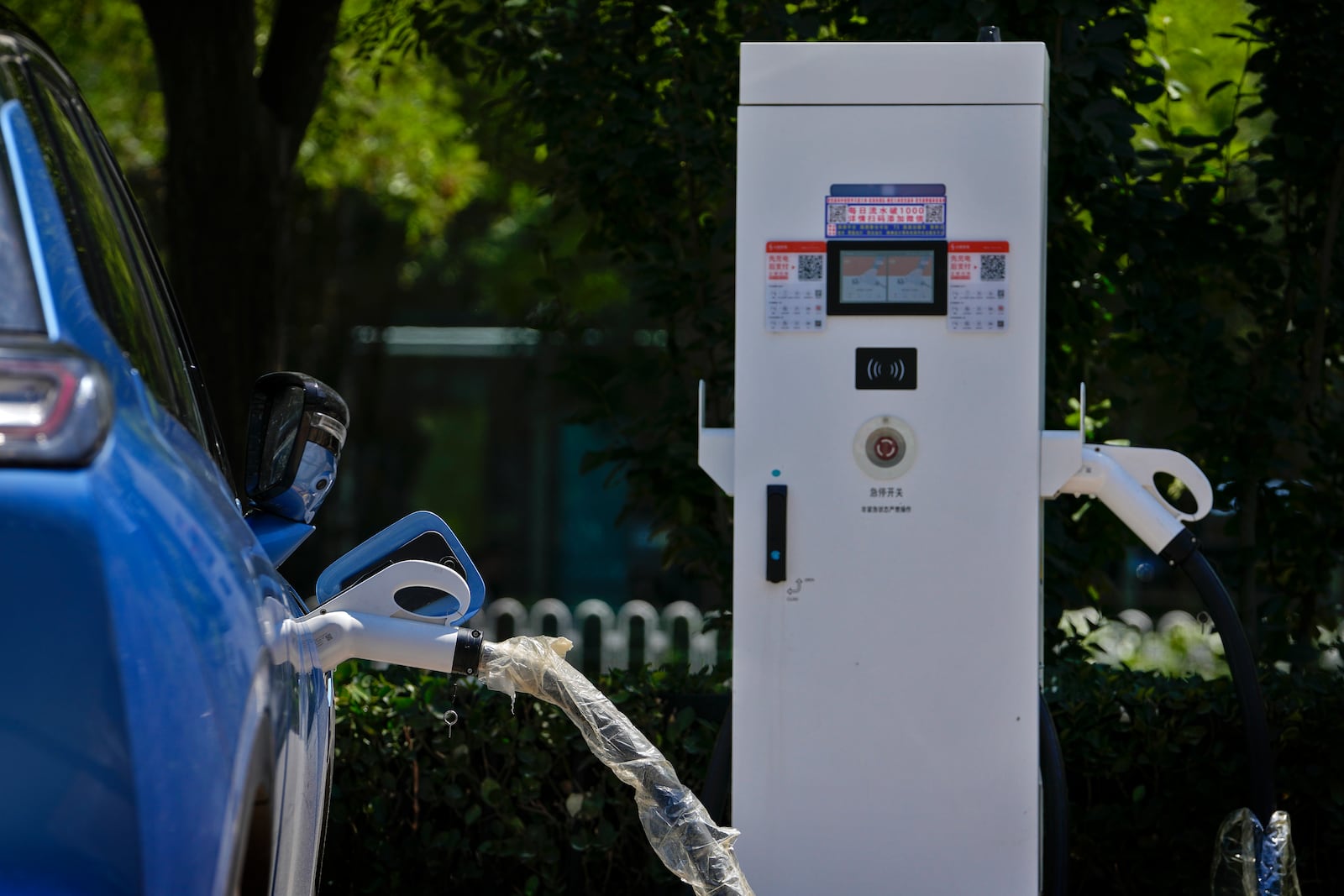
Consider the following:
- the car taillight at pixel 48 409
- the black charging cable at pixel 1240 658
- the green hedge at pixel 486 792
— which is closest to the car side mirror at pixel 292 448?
the car taillight at pixel 48 409

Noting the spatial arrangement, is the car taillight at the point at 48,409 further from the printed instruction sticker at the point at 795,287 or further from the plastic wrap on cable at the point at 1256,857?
the plastic wrap on cable at the point at 1256,857

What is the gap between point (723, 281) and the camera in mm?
5414

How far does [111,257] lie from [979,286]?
2140 mm

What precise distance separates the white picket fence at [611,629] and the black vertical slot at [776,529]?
655cm

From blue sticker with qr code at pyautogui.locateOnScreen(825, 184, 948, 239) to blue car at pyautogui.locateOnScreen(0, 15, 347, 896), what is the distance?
2080 mm

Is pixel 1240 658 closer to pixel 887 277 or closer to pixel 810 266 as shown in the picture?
pixel 887 277

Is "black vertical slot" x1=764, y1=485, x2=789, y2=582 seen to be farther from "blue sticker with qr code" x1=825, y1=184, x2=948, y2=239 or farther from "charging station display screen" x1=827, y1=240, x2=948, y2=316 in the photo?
"blue sticker with qr code" x1=825, y1=184, x2=948, y2=239

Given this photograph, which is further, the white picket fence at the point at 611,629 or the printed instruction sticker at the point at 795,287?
the white picket fence at the point at 611,629

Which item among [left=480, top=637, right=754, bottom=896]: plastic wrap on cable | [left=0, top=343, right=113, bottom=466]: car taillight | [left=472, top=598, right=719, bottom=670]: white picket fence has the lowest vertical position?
[left=472, top=598, right=719, bottom=670]: white picket fence

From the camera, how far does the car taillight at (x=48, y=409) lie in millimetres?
1381

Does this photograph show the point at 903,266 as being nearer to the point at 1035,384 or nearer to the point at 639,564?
the point at 1035,384

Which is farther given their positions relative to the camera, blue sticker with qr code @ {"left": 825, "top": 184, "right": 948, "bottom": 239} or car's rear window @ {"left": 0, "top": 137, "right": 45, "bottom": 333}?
blue sticker with qr code @ {"left": 825, "top": 184, "right": 948, "bottom": 239}

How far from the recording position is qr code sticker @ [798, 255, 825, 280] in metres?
3.60

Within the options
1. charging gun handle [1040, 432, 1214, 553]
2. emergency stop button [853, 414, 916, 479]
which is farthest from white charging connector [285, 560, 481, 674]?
charging gun handle [1040, 432, 1214, 553]
